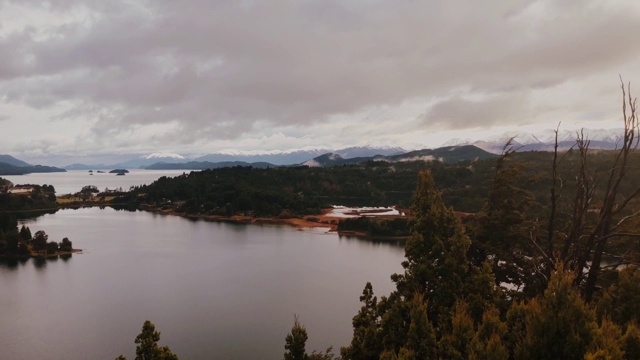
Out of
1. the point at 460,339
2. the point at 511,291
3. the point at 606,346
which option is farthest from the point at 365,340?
the point at 606,346

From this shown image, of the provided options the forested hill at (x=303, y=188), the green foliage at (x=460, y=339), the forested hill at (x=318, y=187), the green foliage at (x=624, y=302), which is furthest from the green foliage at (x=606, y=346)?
the forested hill at (x=303, y=188)

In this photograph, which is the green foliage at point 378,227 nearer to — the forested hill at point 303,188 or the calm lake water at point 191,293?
the calm lake water at point 191,293

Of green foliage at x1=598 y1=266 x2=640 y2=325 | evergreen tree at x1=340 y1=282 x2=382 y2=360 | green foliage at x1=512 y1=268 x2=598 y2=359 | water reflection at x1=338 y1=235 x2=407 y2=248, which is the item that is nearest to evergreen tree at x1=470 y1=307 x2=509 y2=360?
green foliage at x1=512 y1=268 x2=598 y2=359

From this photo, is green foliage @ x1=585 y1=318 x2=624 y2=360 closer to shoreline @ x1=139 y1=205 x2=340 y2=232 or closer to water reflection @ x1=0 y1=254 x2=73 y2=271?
water reflection @ x1=0 y1=254 x2=73 y2=271

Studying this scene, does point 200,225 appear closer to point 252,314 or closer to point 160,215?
point 160,215

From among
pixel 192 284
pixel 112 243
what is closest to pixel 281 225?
pixel 112 243

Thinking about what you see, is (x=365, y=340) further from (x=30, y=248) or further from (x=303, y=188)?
(x=303, y=188)

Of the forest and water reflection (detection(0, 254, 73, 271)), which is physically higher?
the forest

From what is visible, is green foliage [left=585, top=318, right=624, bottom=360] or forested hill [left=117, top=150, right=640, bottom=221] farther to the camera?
forested hill [left=117, top=150, right=640, bottom=221]

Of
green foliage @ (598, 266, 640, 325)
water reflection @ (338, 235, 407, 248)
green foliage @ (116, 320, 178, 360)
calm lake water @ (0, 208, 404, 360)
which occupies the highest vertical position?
green foliage @ (598, 266, 640, 325)
